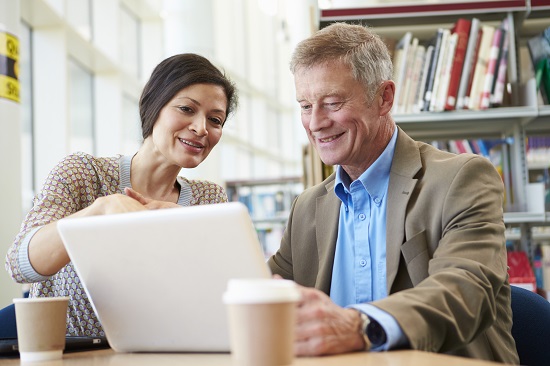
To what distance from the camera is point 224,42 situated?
1148cm

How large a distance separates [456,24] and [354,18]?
15.8 inches

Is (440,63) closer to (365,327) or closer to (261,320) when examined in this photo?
(365,327)

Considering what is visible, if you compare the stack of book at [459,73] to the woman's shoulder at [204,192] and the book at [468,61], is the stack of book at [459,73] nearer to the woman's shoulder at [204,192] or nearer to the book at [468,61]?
the book at [468,61]

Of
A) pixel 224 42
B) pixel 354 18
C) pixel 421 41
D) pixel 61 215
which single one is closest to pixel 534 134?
pixel 421 41

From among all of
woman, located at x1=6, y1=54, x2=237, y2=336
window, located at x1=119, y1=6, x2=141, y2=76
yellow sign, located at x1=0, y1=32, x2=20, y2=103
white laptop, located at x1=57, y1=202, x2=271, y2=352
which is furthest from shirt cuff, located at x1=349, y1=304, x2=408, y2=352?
window, located at x1=119, y1=6, x2=141, y2=76

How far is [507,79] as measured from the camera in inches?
109

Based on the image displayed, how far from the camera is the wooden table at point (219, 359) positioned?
907 millimetres

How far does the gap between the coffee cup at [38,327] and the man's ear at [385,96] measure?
3.07 feet

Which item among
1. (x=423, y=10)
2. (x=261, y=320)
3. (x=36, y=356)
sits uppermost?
(x=423, y=10)

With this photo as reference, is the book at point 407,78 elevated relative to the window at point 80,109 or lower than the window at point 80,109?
lower

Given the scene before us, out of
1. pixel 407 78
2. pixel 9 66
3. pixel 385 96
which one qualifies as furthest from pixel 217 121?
pixel 9 66

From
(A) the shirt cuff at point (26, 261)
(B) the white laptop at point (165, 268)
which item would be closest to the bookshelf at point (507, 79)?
(A) the shirt cuff at point (26, 261)

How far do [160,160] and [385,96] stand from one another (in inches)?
26.8

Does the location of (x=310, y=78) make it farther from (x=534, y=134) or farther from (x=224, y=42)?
(x=224, y=42)
